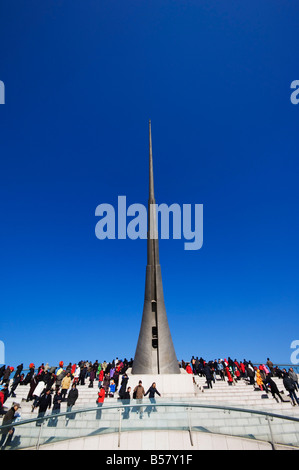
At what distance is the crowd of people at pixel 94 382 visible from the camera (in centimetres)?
828

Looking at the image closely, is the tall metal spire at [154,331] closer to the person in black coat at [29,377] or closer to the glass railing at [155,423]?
the person in black coat at [29,377]

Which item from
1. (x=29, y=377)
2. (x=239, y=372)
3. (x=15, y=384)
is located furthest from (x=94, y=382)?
(x=239, y=372)

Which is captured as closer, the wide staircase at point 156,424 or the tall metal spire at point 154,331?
the wide staircase at point 156,424

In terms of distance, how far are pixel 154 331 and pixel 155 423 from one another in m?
10.4

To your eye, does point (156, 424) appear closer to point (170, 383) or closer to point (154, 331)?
point (170, 383)

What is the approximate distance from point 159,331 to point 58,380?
7000mm

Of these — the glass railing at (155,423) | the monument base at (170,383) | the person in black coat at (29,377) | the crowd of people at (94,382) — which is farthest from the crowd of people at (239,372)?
the person in black coat at (29,377)

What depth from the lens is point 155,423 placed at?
21.0 ft

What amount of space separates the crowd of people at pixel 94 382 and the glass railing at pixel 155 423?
0.14m

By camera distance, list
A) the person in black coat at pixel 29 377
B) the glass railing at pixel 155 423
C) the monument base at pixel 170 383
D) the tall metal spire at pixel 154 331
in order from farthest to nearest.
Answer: the tall metal spire at pixel 154 331
the person in black coat at pixel 29 377
the monument base at pixel 170 383
the glass railing at pixel 155 423

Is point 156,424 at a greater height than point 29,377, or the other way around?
point 29,377

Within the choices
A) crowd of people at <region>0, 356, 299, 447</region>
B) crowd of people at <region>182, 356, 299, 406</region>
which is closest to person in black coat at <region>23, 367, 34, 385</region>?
crowd of people at <region>0, 356, 299, 447</region>

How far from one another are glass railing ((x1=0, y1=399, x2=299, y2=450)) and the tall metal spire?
30.2 ft
